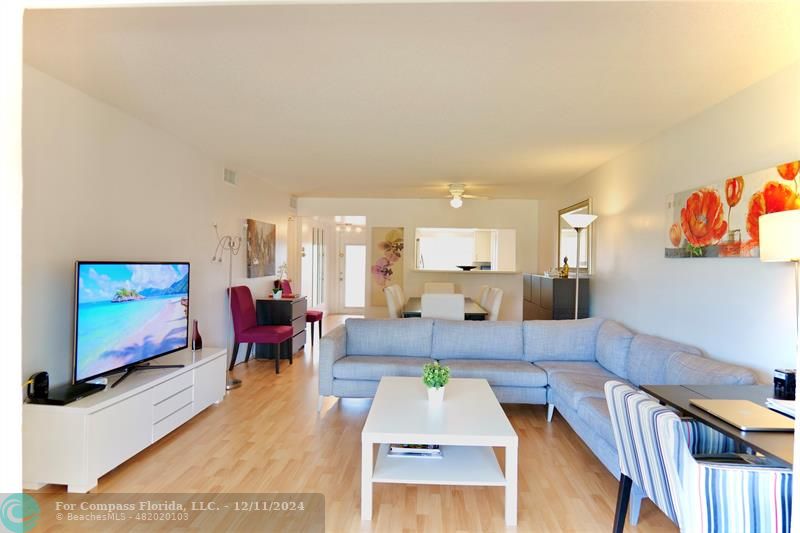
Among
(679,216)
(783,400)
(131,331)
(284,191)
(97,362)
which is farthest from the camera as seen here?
(284,191)

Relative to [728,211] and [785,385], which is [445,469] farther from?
[728,211]

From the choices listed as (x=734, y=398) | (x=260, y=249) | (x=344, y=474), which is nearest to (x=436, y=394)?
(x=344, y=474)

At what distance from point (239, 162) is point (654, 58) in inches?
162

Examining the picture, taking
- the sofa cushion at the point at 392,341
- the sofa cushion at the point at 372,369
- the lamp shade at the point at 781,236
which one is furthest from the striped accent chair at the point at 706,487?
the sofa cushion at the point at 392,341

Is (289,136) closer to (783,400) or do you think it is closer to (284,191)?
(284,191)

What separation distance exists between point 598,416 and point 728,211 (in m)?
1.54

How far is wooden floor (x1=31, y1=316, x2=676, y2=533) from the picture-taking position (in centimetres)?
223

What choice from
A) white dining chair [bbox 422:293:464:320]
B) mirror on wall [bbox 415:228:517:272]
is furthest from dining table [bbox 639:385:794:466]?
mirror on wall [bbox 415:228:517:272]

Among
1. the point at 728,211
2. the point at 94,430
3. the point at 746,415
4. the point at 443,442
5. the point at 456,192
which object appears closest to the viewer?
the point at 746,415

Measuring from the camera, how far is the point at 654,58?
7.41ft

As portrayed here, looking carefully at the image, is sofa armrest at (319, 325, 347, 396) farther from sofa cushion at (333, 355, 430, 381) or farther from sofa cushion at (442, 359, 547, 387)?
sofa cushion at (442, 359, 547, 387)

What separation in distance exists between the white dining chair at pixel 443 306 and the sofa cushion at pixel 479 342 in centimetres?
57

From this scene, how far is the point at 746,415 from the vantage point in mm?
1740

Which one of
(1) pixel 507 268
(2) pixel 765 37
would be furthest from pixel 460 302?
(1) pixel 507 268
